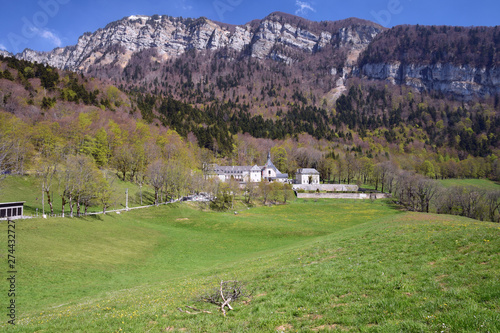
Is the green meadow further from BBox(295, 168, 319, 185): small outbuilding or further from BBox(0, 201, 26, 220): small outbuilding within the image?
BBox(295, 168, 319, 185): small outbuilding

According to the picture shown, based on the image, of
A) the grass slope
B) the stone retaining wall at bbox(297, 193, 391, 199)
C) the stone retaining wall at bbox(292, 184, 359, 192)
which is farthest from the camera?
the stone retaining wall at bbox(292, 184, 359, 192)

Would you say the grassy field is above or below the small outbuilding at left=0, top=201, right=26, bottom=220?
above

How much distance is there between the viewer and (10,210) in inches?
1535

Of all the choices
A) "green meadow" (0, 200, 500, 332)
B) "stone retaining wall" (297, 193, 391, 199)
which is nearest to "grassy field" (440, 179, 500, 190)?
"stone retaining wall" (297, 193, 391, 199)

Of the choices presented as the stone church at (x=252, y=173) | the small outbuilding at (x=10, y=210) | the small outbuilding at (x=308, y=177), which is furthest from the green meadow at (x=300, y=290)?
the small outbuilding at (x=308, y=177)

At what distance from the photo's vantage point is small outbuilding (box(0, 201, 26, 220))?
38.3 m

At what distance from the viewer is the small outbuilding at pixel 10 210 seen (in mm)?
38312

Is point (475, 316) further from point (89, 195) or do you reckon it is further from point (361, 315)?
point (89, 195)

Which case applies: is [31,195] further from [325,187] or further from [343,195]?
[325,187]

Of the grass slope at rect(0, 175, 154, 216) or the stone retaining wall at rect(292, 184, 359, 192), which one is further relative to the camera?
the stone retaining wall at rect(292, 184, 359, 192)

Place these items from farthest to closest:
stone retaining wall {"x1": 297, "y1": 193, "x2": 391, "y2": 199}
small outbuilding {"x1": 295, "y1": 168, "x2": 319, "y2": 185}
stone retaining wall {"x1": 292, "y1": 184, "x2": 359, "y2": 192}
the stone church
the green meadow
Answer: the stone church < small outbuilding {"x1": 295, "y1": 168, "x2": 319, "y2": 185} < stone retaining wall {"x1": 292, "y1": 184, "x2": 359, "y2": 192} < stone retaining wall {"x1": 297, "y1": 193, "x2": 391, "y2": 199} < the green meadow

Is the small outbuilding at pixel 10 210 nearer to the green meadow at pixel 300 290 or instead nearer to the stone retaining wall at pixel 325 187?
the green meadow at pixel 300 290

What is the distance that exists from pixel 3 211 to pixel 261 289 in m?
43.9

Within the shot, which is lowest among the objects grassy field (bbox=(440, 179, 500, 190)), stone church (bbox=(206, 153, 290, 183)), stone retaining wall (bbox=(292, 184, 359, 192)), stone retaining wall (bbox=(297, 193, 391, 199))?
stone retaining wall (bbox=(297, 193, 391, 199))
